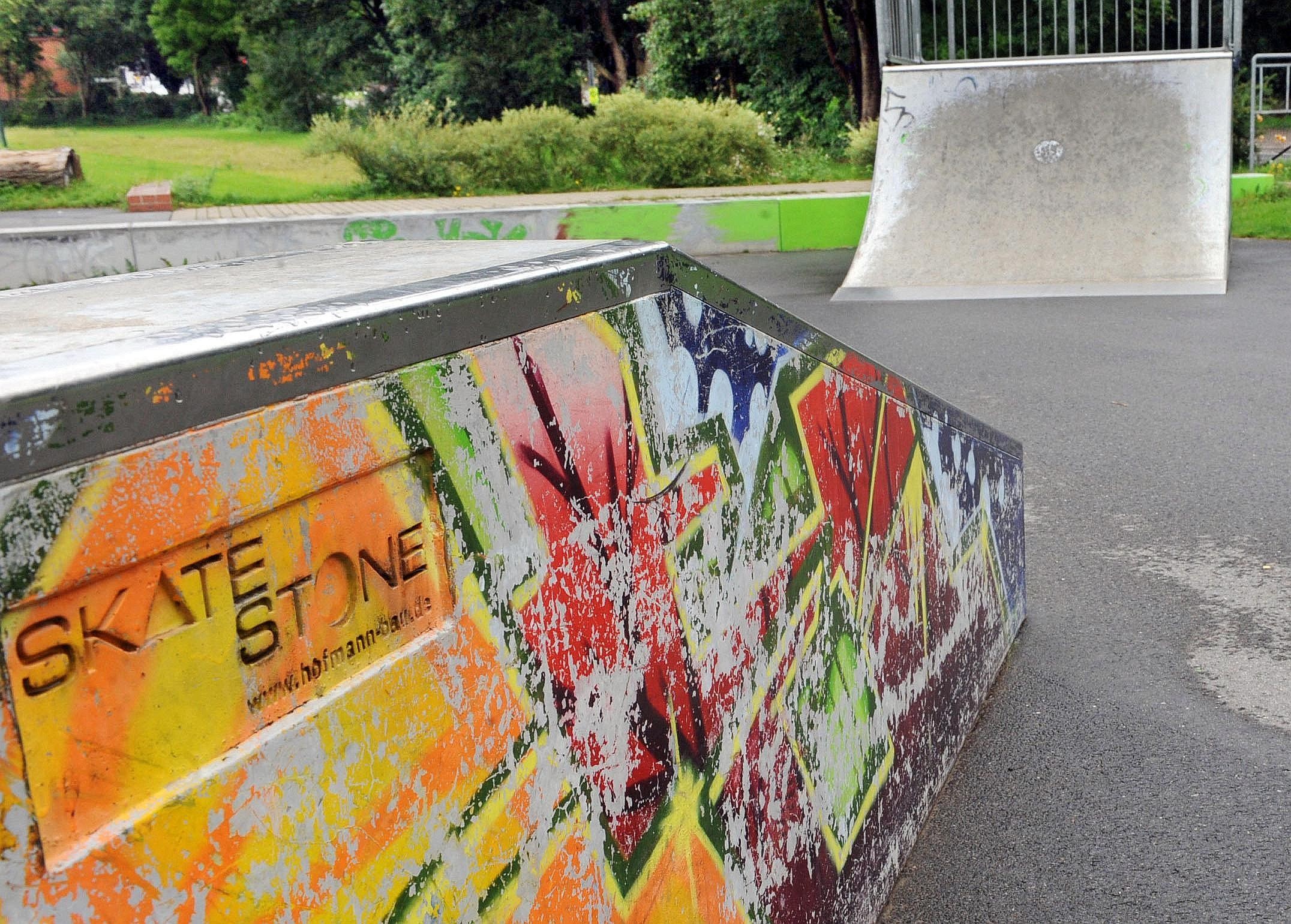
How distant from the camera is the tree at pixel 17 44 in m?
55.0

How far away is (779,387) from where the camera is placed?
2332 millimetres

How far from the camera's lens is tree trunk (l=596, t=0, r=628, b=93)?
33.5m

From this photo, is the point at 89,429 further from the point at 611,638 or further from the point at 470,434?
the point at 611,638

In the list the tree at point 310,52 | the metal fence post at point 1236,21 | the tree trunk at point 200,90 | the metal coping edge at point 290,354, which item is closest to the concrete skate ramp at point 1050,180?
the metal fence post at point 1236,21

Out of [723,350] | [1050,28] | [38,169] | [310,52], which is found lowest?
[723,350]

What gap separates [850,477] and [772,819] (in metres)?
0.77

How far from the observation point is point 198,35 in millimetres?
56906

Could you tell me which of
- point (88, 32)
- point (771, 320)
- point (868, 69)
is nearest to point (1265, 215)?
point (868, 69)

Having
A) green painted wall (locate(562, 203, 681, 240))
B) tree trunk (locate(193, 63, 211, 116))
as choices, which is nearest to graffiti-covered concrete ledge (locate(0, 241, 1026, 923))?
green painted wall (locate(562, 203, 681, 240))

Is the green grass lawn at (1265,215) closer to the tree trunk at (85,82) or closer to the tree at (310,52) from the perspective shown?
the tree at (310,52)

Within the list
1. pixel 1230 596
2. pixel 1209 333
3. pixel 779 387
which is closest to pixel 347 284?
pixel 779 387

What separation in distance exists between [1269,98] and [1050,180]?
1553cm

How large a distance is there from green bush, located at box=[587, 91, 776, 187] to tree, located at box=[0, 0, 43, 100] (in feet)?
158

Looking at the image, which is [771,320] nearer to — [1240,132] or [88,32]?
[1240,132]
